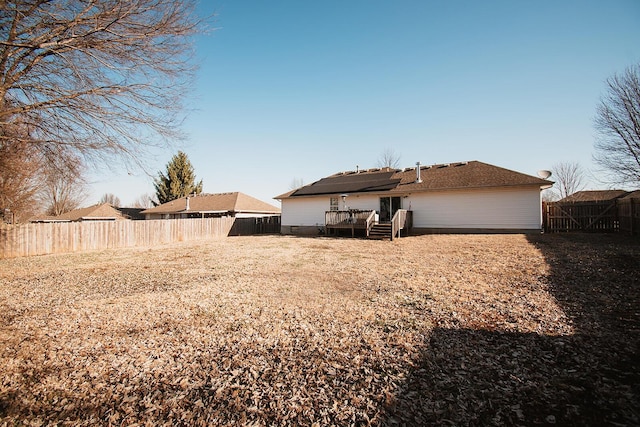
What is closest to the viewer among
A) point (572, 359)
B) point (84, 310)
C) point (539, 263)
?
point (572, 359)

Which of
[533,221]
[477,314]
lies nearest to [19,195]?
[477,314]

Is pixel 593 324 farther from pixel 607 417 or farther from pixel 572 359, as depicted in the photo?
pixel 607 417

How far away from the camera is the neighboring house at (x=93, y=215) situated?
109 feet

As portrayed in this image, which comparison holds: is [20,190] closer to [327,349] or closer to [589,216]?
[327,349]

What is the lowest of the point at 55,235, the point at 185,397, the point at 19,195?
the point at 185,397

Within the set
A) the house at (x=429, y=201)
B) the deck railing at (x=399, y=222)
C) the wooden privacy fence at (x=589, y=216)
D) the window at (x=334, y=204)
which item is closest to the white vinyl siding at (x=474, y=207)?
the house at (x=429, y=201)

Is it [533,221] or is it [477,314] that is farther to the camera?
[533,221]

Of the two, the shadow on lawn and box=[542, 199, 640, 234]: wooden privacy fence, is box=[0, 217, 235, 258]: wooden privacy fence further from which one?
box=[542, 199, 640, 234]: wooden privacy fence

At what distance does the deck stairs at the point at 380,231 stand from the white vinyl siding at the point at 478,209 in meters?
2.97

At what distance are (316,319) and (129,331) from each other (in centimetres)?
294

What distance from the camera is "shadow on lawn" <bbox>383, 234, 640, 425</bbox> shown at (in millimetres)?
2494

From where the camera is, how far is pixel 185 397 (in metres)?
2.86

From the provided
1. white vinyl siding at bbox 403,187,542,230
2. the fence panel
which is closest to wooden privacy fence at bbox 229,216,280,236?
white vinyl siding at bbox 403,187,542,230

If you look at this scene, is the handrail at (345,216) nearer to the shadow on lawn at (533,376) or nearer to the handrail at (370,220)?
the handrail at (370,220)
